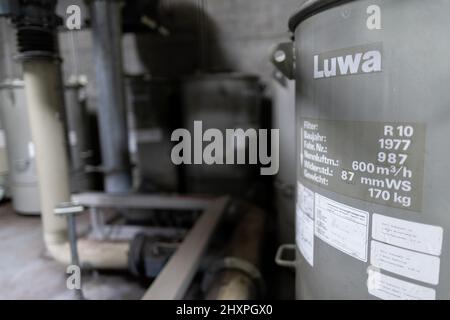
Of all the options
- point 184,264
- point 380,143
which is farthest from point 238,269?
point 380,143

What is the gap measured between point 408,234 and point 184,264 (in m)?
0.75

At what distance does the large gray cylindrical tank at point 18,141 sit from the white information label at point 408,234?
7.02ft

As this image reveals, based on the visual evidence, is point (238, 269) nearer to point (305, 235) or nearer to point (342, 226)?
point (305, 235)

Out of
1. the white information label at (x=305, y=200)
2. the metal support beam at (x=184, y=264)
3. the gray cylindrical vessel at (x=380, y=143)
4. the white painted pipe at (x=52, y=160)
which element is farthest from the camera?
the white painted pipe at (x=52, y=160)

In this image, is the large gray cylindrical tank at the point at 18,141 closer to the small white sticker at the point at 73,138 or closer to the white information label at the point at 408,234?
the small white sticker at the point at 73,138

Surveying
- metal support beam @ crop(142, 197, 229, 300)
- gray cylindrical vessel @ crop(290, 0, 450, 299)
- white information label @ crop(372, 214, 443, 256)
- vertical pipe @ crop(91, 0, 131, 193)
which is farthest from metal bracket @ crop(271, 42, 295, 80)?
vertical pipe @ crop(91, 0, 131, 193)

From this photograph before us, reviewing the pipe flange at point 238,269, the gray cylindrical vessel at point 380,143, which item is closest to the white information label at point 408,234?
the gray cylindrical vessel at point 380,143

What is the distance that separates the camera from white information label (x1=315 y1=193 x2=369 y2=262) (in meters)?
0.48

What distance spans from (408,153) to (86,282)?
60.0 inches

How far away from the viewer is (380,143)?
1.44 ft

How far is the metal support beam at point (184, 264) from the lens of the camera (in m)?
0.87

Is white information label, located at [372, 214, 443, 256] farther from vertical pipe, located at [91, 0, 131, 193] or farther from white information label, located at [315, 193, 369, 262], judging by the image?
vertical pipe, located at [91, 0, 131, 193]

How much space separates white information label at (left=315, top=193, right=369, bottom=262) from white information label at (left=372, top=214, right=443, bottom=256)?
0.02 m

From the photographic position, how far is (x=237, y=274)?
110 cm
